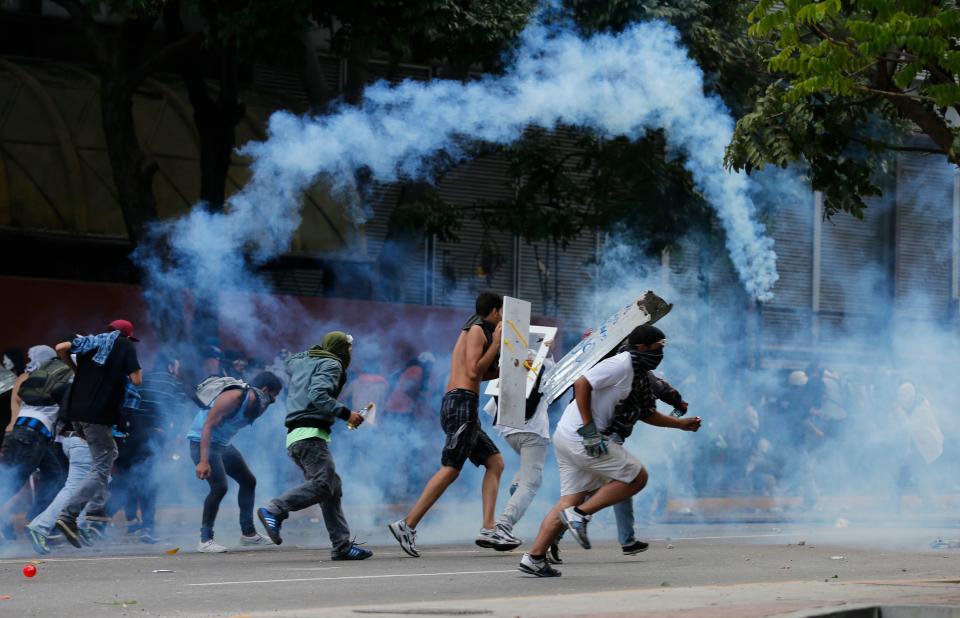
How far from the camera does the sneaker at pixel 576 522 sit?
28.9 feet

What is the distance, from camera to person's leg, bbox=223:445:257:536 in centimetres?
1183

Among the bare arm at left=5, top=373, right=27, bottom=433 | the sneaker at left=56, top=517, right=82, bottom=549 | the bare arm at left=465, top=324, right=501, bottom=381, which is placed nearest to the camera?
the bare arm at left=465, top=324, right=501, bottom=381

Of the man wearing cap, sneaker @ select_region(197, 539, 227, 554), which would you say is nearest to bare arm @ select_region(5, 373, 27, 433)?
the man wearing cap

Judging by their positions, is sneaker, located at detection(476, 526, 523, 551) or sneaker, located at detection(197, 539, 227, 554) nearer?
sneaker, located at detection(476, 526, 523, 551)

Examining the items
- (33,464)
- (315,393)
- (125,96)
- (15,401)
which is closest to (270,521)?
(315,393)

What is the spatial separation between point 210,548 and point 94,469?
3.44ft

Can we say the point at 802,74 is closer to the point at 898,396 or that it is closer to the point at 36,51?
the point at 898,396

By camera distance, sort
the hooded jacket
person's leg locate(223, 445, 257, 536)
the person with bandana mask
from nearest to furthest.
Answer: the hooded jacket < the person with bandana mask < person's leg locate(223, 445, 257, 536)

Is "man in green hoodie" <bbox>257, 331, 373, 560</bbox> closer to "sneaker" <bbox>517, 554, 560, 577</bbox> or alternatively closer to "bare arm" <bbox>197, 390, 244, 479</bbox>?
"bare arm" <bbox>197, 390, 244, 479</bbox>

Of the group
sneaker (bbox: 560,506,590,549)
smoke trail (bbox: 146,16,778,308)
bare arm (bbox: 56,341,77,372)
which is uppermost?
smoke trail (bbox: 146,16,778,308)

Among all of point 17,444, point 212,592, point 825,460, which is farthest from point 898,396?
point 212,592

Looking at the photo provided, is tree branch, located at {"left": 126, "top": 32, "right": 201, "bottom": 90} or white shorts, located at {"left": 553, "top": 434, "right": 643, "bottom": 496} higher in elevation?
tree branch, located at {"left": 126, "top": 32, "right": 201, "bottom": 90}

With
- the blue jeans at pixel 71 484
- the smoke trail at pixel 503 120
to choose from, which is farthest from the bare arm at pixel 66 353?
the smoke trail at pixel 503 120

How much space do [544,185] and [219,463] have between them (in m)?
8.59
